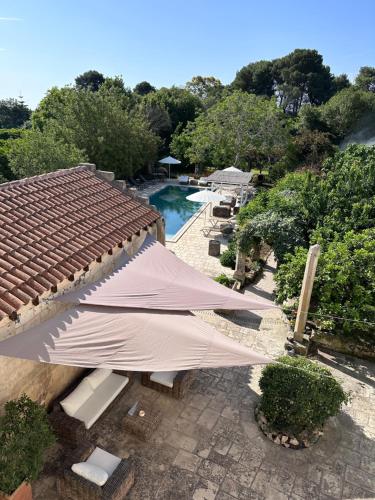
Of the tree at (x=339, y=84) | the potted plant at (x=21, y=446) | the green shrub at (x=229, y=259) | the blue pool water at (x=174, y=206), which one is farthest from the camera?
the tree at (x=339, y=84)

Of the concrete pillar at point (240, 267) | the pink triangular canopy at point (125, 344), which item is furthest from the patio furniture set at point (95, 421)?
the concrete pillar at point (240, 267)

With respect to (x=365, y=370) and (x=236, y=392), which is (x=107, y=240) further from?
(x=365, y=370)

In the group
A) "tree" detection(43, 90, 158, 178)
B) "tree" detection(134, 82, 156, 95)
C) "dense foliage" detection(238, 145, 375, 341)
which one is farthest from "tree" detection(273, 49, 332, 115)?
"dense foliage" detection(238, 145, 375, 341)

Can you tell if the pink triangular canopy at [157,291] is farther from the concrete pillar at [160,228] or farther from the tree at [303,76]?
the tree at [303,76]

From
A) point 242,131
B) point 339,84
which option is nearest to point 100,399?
point 242,131

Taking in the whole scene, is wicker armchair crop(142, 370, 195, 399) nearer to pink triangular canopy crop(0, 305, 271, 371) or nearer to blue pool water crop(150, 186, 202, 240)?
pink triangular canopy crop(0, 305, 271, 371)

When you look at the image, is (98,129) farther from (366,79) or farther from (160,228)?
(366,79)
